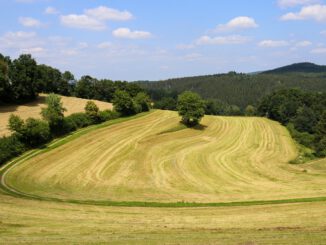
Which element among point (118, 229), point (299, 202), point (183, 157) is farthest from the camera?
point (183, 157)

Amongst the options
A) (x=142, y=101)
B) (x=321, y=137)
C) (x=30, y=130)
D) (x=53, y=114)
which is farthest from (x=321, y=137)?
(x=30, y=130)

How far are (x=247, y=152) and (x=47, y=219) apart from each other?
49.0 meters

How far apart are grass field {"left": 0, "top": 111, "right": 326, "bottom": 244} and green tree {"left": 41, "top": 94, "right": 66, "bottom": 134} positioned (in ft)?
13.8

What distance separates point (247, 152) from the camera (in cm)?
7281

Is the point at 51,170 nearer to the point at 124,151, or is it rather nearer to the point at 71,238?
the point at 124,151

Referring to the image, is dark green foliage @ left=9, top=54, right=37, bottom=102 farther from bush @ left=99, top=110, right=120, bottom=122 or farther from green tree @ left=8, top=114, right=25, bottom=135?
green tree @ left=8, top=114, right=25, bottom=135

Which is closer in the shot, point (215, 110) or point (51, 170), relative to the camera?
point (51, 170)

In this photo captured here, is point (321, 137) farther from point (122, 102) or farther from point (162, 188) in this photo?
point (162, 188)

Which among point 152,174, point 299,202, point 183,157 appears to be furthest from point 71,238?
point 183,157

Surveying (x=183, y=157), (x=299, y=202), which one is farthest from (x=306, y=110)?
(x=299, y=202)

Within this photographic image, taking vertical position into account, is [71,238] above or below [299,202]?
above

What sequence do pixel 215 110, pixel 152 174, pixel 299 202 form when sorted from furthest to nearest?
pixel 215 110 < pixel 152 174 < pixel 299 202

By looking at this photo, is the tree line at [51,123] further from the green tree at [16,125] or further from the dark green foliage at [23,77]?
the dark green foliage at [23,77]

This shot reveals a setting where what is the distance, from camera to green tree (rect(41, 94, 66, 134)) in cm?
7269
